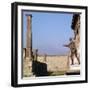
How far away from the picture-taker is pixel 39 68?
1948mm

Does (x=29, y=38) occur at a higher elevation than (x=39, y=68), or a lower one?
higher

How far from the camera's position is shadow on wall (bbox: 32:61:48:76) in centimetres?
193

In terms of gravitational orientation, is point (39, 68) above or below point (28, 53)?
below

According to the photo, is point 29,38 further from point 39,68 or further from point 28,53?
point 39,68

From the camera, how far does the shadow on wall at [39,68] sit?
1934 mm

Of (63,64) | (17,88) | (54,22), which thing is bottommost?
(17,88)

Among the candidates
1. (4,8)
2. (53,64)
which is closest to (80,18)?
(53,64)

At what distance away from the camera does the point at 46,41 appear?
6.43 ft

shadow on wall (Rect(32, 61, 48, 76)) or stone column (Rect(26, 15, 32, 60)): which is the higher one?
stone column (Rect(26, 15, 32, 60))

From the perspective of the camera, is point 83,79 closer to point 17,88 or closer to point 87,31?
point 87,31

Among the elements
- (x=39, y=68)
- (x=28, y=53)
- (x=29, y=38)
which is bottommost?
(x=39, y=68)

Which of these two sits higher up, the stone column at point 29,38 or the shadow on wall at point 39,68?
the stone column at point 29,38

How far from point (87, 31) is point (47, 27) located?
31 centimetres

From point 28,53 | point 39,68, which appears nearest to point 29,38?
point 28,53
